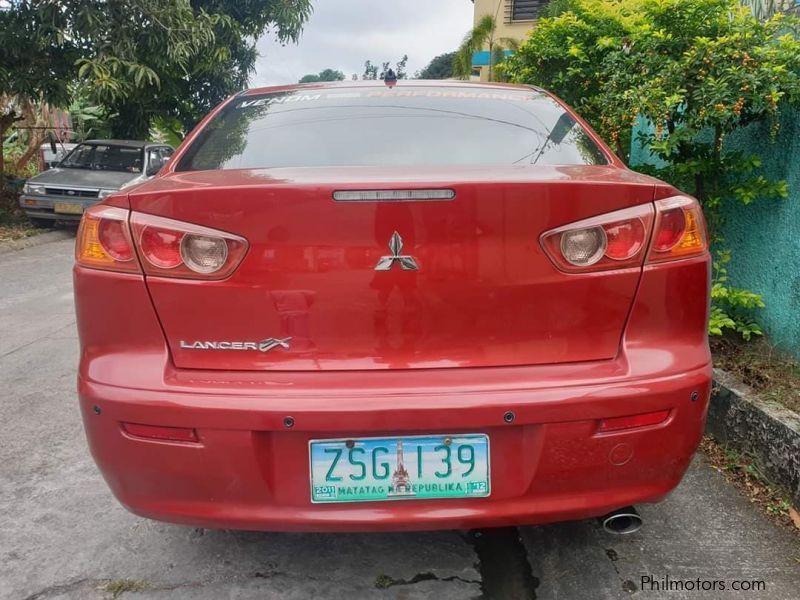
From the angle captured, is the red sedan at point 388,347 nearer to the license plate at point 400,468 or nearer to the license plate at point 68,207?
the license plate at point 400,468

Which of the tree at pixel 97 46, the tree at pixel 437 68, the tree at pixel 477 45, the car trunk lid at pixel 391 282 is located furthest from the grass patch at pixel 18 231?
the tree at pixel 437 68

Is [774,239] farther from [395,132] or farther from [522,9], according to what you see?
[522,9]

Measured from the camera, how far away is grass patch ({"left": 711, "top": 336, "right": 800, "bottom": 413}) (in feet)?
9.14

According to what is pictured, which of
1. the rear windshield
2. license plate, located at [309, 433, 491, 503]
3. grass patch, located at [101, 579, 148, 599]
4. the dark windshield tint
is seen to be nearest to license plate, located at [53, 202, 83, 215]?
the dark windshield tint

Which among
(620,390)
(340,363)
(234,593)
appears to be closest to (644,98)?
(620,390)

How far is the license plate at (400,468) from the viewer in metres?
1.68

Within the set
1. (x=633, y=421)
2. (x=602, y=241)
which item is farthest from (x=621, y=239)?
(x=633, y=421)

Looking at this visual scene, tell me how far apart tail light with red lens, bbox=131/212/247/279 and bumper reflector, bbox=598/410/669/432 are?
1.00 meters

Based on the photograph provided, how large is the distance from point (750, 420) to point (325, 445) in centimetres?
189

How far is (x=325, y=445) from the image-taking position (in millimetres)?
1673

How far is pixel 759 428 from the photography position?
104 inches

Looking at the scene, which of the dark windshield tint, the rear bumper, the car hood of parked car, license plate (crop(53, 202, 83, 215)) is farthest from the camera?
the dark windshield tint

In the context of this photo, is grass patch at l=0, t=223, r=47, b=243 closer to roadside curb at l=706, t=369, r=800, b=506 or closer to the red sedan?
the red sedan

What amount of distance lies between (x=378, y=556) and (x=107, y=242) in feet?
4.19
